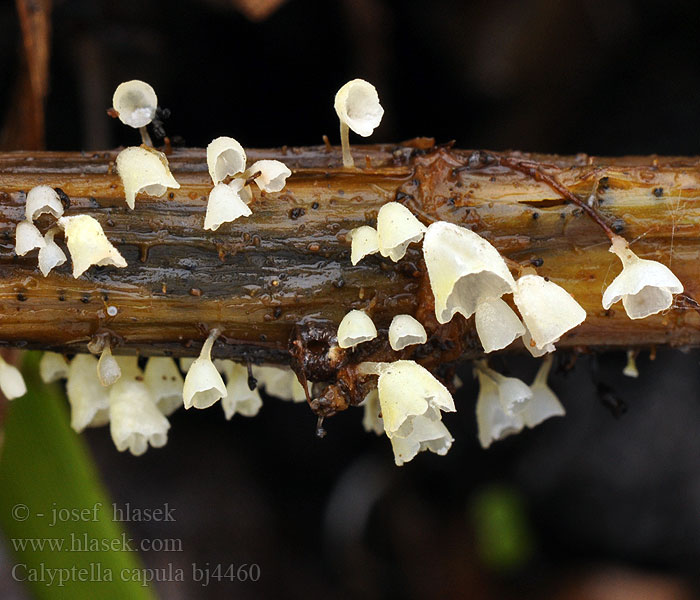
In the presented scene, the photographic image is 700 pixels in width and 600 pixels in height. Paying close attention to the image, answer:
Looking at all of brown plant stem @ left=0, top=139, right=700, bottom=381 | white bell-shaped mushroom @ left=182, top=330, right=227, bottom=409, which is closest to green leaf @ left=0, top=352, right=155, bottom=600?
brown plant stem @ left=0, top=139, right=700, bottom=381

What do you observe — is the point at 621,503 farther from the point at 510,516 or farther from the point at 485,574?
the point at 485,574

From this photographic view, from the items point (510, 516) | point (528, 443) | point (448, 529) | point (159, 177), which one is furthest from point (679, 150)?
point (159, 177)

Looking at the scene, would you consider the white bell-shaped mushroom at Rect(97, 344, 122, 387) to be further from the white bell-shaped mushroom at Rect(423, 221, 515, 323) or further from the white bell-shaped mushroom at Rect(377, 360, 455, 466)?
the white bell-shaped mushroom at Rect(423, 221, 515, 323)

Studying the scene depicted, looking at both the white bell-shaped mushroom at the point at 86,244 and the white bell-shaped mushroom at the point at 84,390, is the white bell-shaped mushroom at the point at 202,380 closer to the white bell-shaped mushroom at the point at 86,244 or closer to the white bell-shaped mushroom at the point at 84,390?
the white bell-shaped mushroom at the point at 86,244

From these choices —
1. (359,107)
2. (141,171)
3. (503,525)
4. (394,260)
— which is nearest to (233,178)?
(141,171)

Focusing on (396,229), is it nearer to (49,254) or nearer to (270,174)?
(270,174)
